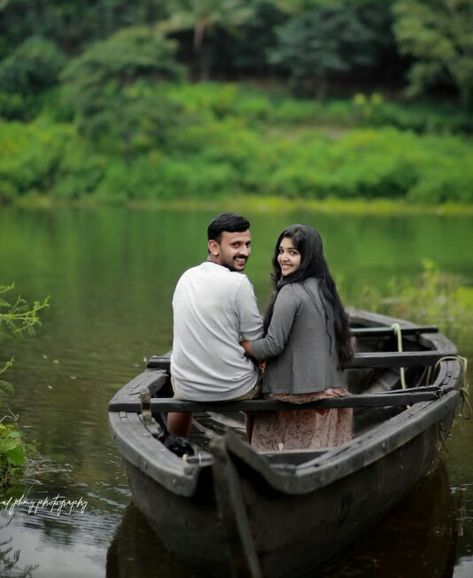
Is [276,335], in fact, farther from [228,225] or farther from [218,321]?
[228,225]

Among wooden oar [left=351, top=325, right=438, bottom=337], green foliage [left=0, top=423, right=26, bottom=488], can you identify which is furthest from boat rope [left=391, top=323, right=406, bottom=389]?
green foliage [left=0, top=423, right=26, bottom=488]

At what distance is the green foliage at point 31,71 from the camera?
3762 centimetres

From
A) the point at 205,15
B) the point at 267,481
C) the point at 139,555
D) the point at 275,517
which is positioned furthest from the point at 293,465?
the point at 205,15

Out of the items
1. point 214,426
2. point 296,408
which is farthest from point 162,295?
point 296,408

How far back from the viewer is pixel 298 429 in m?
5.57

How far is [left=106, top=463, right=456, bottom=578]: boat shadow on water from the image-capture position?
4.86m

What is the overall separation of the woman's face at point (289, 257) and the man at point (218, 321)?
0.59ft

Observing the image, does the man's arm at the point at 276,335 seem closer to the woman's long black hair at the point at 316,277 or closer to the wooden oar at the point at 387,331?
the woman's long black hair at the point at 316,277

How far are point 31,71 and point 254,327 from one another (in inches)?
1344

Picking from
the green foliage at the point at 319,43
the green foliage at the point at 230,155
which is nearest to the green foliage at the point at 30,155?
the green foliage at the point at 230,155

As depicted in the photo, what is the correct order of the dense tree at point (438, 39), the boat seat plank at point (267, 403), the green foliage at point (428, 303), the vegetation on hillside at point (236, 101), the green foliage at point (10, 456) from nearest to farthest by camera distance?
the boat seat plank at point (267, 403) < the green foliage at point (10, 456) < the green foliage at point (428, 303) < the vegetation on hillside at point (236, 101) < the dense tree at point (438, 39)

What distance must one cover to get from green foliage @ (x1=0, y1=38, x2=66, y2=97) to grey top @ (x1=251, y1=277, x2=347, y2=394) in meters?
33.8

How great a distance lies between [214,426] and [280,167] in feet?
86.8

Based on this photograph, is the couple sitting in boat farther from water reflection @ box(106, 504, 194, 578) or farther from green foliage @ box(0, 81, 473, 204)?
green foliage @ box(0, 81, 473, 204)
